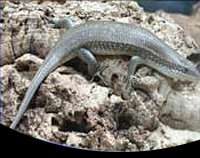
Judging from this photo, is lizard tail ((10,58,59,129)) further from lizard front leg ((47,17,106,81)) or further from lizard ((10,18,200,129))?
lizard front leg ((47,17,106,81))

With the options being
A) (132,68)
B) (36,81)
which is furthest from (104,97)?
(36,81)

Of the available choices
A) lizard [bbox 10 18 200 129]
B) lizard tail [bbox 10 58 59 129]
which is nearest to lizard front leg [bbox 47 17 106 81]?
lizard [bbox 10 18 200 129]

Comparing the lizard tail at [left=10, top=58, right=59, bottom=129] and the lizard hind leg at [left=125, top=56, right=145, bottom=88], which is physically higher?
the lizard hind leg at [left=125, top=56, right=145, bottom=88]

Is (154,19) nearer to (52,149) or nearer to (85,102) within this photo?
(85,102)

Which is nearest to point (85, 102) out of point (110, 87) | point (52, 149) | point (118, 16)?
point (110, 87)

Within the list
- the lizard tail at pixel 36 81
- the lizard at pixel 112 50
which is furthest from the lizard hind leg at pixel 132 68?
the lizard tail at pixel 36 81
